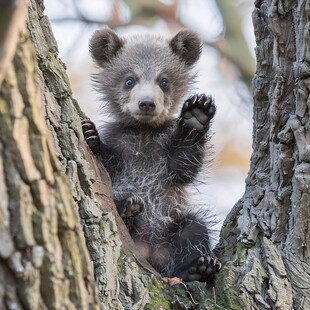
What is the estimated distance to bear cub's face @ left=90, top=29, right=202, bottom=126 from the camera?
5520mm

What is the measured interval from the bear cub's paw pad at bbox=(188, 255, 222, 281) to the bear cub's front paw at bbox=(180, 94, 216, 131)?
3.59 ft

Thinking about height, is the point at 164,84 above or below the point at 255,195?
above

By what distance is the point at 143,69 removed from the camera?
573 cm

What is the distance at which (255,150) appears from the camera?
12.4ft

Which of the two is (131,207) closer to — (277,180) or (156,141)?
(156,141)

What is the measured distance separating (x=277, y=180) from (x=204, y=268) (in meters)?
0.62

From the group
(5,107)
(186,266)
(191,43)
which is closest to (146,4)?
(191,43)

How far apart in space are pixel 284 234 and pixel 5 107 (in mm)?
2037

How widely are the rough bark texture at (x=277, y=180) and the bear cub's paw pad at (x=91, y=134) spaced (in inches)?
44.5

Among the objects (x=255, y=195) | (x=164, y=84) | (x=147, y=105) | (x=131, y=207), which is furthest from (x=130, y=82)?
(x=255, y=195)

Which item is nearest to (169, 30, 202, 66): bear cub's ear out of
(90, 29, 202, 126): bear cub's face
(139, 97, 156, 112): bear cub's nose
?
(90, 29, 202, 126): bear cub's face

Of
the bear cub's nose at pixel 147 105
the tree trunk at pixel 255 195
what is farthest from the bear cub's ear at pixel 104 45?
the tree trunk at pixel 255 195

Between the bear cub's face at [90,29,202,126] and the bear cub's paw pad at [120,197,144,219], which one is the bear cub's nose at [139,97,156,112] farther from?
the bear cub's paw pad at [120,197,144,219]

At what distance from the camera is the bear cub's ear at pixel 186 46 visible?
594 centimetres
